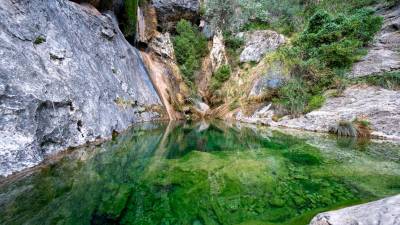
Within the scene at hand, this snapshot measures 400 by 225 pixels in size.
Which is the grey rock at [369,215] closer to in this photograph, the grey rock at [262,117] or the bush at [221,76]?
the grey rock at [262,117]

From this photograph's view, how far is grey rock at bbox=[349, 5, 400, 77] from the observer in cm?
1628

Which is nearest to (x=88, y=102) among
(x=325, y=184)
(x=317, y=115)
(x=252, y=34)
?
(x=325, y=184)

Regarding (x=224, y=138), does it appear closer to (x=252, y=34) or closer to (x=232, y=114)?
(x=232, y=114)

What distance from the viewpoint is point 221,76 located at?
25.7 meters

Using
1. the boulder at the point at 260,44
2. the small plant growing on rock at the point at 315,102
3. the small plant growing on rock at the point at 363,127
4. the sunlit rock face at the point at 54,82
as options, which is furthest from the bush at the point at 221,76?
the small plant growing on rock at the point at 363,127

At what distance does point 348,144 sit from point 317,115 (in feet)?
16.9

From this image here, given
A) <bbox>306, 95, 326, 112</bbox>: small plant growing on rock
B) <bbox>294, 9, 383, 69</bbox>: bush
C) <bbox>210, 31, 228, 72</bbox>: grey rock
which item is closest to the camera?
<bbox>306, 95, 326, 112</bbox>: small plant growing on rock

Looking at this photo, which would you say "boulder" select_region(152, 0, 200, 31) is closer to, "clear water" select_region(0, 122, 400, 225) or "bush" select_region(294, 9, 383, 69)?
"bush" select_region(294, 9, 383, 69)

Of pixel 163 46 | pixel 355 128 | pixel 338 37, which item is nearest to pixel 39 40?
pixel 355 128

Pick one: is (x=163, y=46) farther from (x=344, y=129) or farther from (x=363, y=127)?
(x=363, y=127)

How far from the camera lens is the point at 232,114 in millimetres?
23531

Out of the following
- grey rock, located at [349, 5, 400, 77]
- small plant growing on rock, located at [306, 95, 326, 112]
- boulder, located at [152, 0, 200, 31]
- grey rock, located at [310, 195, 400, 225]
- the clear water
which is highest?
boulder, located at [152, 0, 200, 31]

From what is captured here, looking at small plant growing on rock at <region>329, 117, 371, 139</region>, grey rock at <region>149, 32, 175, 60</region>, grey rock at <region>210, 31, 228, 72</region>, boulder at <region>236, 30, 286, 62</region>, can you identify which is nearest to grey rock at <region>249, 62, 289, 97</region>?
boulder at <region>236, 30, 286, 62</region>

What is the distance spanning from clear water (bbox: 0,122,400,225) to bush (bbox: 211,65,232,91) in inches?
647
